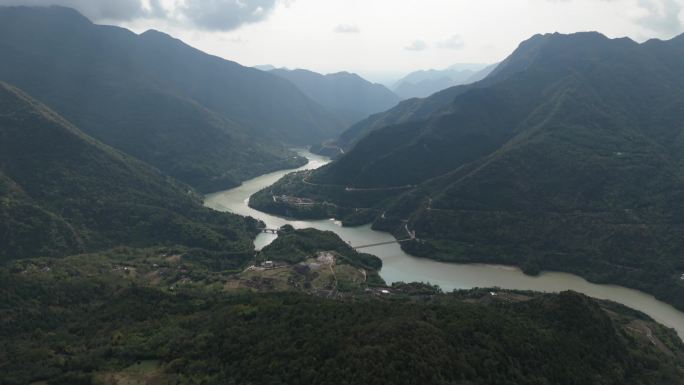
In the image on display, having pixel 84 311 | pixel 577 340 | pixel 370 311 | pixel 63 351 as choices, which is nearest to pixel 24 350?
pixel 63 351

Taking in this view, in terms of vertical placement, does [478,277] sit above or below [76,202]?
below

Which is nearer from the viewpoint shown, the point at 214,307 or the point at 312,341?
the point at 312,341

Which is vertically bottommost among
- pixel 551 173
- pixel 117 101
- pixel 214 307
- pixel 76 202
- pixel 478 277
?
pixel 214 307

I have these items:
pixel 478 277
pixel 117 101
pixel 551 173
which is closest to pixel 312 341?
pixel 478 277

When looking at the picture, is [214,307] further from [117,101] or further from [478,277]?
[117,101]

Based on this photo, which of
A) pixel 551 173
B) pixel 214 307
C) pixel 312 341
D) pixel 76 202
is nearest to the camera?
pixel 312 341

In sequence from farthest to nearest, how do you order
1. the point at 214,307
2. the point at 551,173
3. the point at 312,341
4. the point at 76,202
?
the point at 551,173 < the point at 76,202 < the point at 214,307 < the point at 312,341

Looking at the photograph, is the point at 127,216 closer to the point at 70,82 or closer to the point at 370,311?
the point at 370,311
